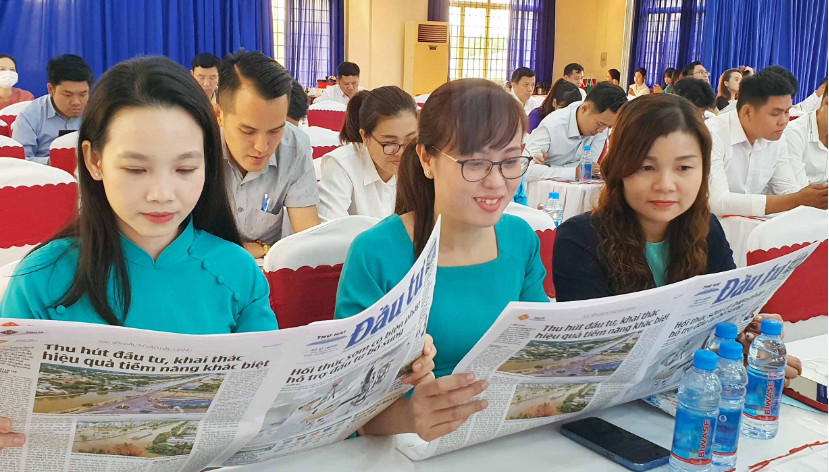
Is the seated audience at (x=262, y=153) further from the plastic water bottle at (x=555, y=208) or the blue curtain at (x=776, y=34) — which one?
the blue curtain at (x=776, y=34)

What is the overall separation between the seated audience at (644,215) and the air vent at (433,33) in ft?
1.53

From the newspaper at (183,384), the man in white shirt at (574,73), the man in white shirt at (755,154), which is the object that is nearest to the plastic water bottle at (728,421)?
the newspaper at (183,384)

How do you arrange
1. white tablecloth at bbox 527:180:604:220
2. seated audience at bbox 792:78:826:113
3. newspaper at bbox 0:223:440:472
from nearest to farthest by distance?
newspaper at bbox 0:223:440:472, seated audience at bbox 792:78:826:113, white tablecloth at bbox 527:180:604:220

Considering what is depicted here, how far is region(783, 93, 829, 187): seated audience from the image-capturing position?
11.4 ft

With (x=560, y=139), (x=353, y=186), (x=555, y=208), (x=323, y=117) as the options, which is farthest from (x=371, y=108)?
(x=323, y=117)

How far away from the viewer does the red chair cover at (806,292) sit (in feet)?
6.15

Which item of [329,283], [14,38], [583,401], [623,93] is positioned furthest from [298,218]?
[14,38]

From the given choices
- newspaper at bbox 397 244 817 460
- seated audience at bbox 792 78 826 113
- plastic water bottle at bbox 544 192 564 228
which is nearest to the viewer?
newspaper at bbox 397 244 817 460

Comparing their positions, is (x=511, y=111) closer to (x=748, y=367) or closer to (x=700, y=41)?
(x=748, y=367)

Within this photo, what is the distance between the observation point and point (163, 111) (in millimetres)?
1050

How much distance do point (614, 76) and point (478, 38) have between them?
2.66 meters

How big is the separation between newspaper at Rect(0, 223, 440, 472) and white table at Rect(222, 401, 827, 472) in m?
0.08

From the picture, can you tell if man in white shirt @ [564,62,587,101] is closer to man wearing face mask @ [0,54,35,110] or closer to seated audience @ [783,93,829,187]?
seated audience @ [783,93,829,187]

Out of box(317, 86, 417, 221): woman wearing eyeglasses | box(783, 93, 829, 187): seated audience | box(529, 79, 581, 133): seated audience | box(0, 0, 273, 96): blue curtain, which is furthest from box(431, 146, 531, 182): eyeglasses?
box(0, 0, 273, 96): blue curtain
